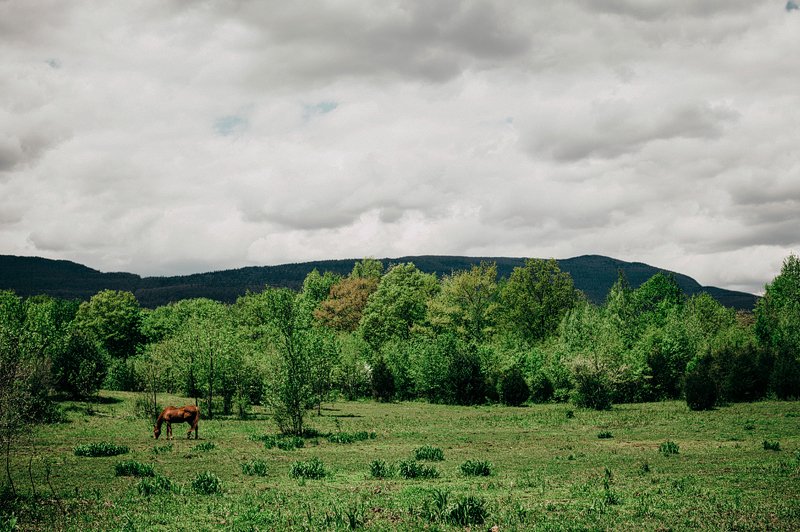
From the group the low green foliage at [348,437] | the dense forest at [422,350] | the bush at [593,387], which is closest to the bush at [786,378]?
the dense forest at [422,350]

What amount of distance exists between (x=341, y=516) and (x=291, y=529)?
4.48 ft

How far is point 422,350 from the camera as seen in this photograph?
71.7 metres

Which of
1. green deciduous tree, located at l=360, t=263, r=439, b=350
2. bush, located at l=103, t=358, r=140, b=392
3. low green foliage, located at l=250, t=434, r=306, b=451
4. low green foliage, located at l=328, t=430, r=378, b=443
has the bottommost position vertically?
bush, located at l=103, t=358, r=140, b=392

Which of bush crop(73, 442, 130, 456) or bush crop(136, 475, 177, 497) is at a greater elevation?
bush crop(136, 475, 177, 497)

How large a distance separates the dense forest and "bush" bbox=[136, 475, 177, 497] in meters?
4.11

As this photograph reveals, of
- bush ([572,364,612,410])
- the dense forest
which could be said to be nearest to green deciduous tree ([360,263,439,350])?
the dense forest

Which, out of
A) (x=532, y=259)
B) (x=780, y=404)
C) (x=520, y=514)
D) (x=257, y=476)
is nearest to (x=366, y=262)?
(x=532, y=259)

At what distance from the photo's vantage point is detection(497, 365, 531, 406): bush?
63.4 meters

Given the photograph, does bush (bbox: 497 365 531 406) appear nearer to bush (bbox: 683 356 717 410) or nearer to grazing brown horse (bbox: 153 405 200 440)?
bush (bbox: 683 356 717 410)

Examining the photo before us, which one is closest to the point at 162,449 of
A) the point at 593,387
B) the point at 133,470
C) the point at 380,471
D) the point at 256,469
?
the point at 133,470

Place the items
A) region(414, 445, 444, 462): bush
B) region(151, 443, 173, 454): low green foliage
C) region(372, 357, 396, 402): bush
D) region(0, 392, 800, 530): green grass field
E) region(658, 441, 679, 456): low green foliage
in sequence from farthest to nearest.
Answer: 1. region(372, 357, 396, 402): bush
2. region(151, 443, 173, 454): low green foliage
3. region(658, 441, 679, 456): low green foliage
4. region(414, 445, 444, 462): bush
5. region(0, 392, 800, 530): green grass field

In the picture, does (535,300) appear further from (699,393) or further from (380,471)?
(380,471)

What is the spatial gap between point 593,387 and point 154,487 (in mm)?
44878

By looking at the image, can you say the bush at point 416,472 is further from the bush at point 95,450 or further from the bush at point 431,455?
the bush at point 95,450
